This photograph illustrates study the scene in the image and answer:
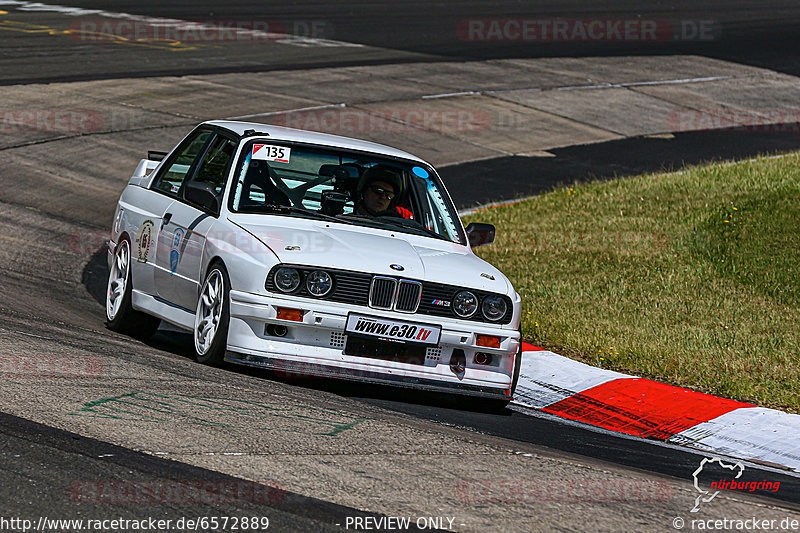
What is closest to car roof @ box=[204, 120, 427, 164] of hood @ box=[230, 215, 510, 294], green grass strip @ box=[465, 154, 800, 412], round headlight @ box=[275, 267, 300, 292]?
hood @ box=[230, 215, 510, 294]

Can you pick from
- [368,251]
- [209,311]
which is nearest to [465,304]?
[368,251]

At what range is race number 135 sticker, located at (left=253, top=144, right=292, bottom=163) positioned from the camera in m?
8.30

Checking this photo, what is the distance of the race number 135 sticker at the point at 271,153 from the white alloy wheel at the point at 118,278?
4.45ft

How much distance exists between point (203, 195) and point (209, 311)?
0.85 meters

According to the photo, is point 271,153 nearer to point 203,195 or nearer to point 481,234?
point 203,195

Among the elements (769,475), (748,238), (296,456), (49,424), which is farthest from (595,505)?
(748,238)

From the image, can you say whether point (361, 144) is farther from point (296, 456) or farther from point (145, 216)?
point (296, 456)

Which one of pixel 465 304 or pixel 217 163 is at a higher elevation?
pixel 217 163

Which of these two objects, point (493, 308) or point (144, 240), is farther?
point (144, 240)

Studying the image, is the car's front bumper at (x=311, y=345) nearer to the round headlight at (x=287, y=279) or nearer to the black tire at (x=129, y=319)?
the round headlight at (x=287, y=279)

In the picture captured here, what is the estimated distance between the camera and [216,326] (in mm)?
7398

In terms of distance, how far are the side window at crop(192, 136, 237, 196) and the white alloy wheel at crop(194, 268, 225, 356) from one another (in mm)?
868

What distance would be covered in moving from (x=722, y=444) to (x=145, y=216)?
4.31 metres

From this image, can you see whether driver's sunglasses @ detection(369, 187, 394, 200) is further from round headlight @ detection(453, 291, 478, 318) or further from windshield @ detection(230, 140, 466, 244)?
round headlight @ detection(453, 291, 478, 318)
